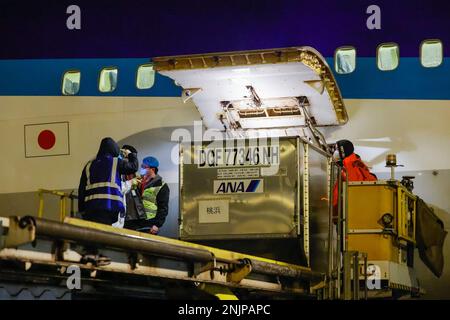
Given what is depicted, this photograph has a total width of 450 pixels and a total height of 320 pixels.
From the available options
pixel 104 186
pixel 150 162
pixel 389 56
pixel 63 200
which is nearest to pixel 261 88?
pixel 389 56

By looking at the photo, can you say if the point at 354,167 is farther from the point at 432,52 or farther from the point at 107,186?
the point at 107,186

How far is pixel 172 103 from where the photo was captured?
34.7 feet

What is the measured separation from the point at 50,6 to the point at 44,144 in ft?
5.20

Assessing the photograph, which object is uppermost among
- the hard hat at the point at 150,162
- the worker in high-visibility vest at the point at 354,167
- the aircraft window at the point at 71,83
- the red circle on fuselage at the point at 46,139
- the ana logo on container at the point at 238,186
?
the aircraft window at the point at 71,83

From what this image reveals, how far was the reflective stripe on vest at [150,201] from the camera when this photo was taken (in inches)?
402

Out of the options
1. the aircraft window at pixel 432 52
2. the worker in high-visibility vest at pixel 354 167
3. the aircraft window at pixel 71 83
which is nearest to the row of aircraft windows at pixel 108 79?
the aircraft window at pixel 71 83

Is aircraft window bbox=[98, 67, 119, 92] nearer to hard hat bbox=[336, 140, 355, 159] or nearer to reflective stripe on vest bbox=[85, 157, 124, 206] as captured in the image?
reflective stripe on vest bbox=[85, 157, 124, 206]

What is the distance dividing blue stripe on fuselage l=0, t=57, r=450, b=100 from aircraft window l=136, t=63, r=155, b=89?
0.05 m

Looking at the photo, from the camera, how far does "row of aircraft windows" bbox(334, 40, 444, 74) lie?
9641mm

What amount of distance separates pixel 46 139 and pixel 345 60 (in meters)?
3.61

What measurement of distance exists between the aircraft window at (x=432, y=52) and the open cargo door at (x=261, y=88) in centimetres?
97

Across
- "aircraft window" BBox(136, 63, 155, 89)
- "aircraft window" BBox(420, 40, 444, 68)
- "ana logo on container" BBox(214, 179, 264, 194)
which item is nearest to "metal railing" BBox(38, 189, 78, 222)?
"aircraft window" BBox(136, 63, 155, 89)

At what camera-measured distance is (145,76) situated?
10.6m

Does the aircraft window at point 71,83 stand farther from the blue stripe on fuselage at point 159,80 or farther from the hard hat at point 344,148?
the hard hat at point 344,148
